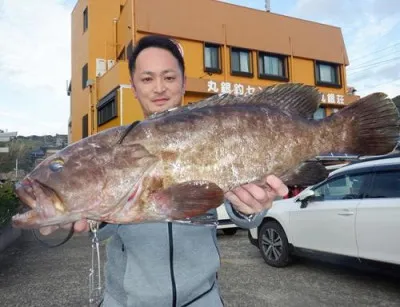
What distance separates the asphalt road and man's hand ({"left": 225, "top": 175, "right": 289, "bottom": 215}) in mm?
3841

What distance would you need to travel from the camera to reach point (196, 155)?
1858mm

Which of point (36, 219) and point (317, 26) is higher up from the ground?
point (317, 26)

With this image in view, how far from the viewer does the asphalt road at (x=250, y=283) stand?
5527 mm

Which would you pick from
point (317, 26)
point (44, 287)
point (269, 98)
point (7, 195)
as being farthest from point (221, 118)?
point (317, 26)

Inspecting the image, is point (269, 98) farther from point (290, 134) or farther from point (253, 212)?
point (253, 212)

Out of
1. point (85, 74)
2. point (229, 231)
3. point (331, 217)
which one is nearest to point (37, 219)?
point (331, 217)

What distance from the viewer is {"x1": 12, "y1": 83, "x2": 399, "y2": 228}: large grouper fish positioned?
1761mm

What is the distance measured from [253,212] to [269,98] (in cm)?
66

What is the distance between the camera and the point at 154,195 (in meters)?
1.76

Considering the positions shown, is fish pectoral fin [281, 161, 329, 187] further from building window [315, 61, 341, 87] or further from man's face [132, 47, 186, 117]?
building window [315, 61, 341, 87]

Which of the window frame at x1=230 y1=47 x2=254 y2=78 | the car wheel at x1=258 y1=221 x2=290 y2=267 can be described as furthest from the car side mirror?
the window frame at x1=230 y1=47 x2=254 y2=78

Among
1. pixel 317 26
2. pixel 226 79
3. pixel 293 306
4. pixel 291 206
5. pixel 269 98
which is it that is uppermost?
pixel 317 26

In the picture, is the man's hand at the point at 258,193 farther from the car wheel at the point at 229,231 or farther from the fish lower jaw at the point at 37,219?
the car wheel at the point at 229,231

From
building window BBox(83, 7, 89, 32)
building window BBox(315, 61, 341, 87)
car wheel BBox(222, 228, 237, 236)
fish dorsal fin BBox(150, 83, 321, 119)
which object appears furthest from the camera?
building window BBox(315, 61, 341, 87)
